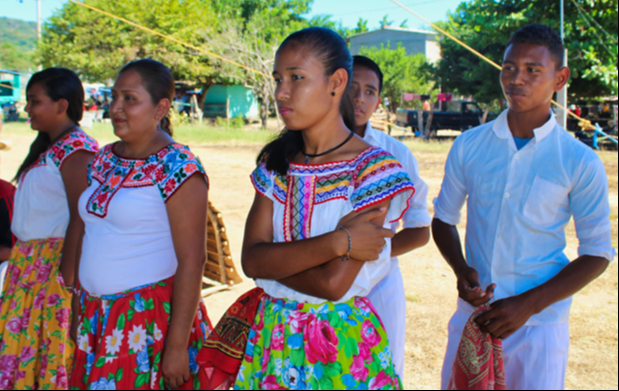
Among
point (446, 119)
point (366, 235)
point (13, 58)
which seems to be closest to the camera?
point (366, 235)

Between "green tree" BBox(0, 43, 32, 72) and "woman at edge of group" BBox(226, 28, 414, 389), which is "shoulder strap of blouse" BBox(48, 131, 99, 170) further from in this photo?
"green tree" BBox(0, 43, 32, 72)

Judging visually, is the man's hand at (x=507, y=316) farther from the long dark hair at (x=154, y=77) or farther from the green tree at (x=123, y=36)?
the green tree at (x=123, y=36)

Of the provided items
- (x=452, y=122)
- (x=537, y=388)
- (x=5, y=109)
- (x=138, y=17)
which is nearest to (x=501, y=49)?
(x=452, y=122)

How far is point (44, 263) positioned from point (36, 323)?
30 cm

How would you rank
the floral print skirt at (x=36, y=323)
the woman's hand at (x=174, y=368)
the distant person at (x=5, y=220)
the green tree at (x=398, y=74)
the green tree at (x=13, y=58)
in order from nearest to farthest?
1. the woman's hand at (x=174, y=368)
2. the floral print skirt at (x=36, y=323)
3. the distant person at (x=5, y=220)
4. the green tree at (x=398, y=74)
5. the green tree at (x=13, y=58)

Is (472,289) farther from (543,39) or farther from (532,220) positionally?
(543,39)

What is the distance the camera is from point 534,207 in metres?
1.98

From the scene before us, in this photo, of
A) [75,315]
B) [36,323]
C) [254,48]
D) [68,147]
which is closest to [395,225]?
[75,315]

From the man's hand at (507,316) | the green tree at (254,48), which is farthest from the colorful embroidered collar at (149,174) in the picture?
the green tree at (254,48)

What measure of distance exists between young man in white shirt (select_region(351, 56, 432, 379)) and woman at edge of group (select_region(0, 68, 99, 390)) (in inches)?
57.2

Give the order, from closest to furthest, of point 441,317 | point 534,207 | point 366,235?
point 366,235 < point 534,207 < point 441,317

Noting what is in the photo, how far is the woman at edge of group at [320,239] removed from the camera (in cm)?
150

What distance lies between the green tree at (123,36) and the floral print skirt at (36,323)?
23.9m

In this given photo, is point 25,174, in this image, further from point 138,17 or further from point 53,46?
point 53,46
